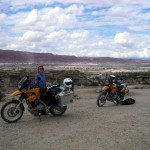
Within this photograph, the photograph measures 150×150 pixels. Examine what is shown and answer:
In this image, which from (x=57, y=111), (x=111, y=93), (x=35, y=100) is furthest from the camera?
(x=111, y=93)

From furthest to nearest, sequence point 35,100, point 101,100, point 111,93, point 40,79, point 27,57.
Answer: point 27,57
point 111,93
point 101,100
point 40,79
point 35,100

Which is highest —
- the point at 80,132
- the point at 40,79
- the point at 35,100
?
the point at 40,79

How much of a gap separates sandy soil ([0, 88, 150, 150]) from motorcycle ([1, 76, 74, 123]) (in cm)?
26

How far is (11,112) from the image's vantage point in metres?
10.7

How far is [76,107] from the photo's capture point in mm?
14531

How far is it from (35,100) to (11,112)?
91 centimetres

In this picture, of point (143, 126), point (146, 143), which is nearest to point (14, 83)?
point (143, 126)

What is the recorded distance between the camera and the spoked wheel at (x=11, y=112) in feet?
34.7

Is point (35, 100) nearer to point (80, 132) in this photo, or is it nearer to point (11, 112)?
point (11, 112)

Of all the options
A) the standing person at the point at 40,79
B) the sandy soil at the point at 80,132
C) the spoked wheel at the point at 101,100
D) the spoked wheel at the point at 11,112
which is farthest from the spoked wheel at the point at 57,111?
the spoked wheel at the point at 101,100

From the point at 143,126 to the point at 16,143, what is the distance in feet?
13.2

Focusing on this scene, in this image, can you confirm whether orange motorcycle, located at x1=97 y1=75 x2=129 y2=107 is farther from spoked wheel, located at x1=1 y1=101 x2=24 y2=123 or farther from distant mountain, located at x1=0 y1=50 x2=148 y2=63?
distant mountain, located at x1=0 y1=50 x2=148 y2=63

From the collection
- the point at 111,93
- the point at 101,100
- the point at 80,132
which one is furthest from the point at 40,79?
the point at 111,93

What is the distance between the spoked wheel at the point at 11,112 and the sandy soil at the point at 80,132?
178mm
